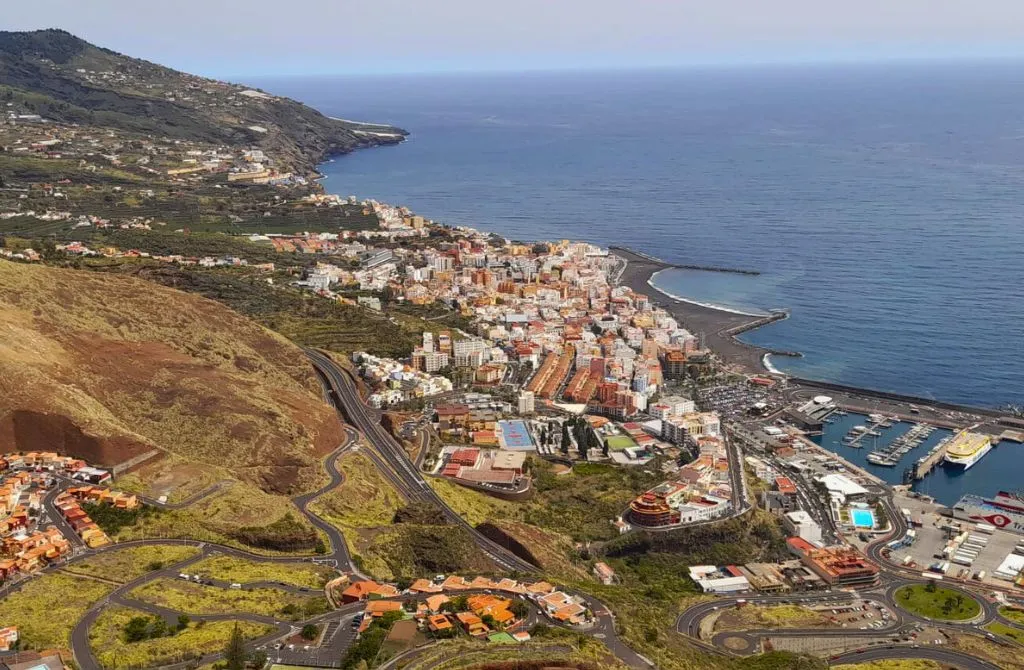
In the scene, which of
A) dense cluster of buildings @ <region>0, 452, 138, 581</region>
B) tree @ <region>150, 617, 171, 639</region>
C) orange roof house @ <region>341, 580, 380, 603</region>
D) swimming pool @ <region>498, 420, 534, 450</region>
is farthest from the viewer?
swimming pool @ <region>498, 420, 534, 450</region>

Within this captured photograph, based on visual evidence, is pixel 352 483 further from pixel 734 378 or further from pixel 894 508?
pixel 734 378

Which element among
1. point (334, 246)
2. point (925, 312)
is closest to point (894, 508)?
point (925, 312)

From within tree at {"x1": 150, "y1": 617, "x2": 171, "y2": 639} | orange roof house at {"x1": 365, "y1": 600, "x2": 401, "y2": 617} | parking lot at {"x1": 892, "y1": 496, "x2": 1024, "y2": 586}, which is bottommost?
parking lot at {"x1": 892, "y1": 496, "x2": 1024, "y2": 586}

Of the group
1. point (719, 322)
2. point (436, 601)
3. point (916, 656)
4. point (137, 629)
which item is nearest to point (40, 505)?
point (137, 629)

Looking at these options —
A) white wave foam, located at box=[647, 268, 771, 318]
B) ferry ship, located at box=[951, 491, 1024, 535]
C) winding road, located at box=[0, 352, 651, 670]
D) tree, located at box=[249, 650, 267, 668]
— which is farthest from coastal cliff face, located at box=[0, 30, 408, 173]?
tree, located at box=[249, 650, 267, 668]

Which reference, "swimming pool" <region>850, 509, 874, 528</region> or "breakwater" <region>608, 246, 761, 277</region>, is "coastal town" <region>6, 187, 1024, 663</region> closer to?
"swimming pool" <region>850, 509, 874, 528</region>

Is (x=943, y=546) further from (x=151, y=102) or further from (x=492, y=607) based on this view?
(x=151, y=102)
